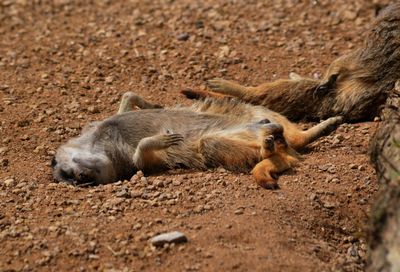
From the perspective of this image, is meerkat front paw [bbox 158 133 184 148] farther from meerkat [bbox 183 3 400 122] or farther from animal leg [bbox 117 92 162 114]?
meerkat [bbox 183 3 400 122]

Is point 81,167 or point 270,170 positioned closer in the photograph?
point 270,170

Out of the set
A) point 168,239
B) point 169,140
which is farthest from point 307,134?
point 168,239

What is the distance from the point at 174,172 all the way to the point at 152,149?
0.20m

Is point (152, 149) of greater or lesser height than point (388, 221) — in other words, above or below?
below

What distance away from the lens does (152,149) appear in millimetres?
4852

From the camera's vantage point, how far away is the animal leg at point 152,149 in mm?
4824

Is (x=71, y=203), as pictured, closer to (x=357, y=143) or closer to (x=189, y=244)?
(x=189, y=244)

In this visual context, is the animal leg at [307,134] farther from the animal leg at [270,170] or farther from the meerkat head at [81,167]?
the meerkat head at [81,167]

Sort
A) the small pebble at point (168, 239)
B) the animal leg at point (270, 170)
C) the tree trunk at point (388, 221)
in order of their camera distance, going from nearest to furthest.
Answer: the tree trunk at point (388, 221), the small pebble at point (168, 239), the animal leg at point (270, 170)

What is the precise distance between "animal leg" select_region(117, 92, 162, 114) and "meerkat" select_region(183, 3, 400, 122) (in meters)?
0.38

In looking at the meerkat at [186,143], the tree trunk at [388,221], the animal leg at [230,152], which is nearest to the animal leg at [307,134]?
the meerkat at [186,143]

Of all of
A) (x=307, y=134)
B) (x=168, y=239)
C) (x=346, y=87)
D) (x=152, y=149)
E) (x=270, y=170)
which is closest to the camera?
(x=168, y=239)

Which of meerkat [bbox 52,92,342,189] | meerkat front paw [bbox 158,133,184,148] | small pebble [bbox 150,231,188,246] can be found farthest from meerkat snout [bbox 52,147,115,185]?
small pebble [bbox 150,231,188,246]

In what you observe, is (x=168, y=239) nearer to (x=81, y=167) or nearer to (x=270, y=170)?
(x=270, y=170)
